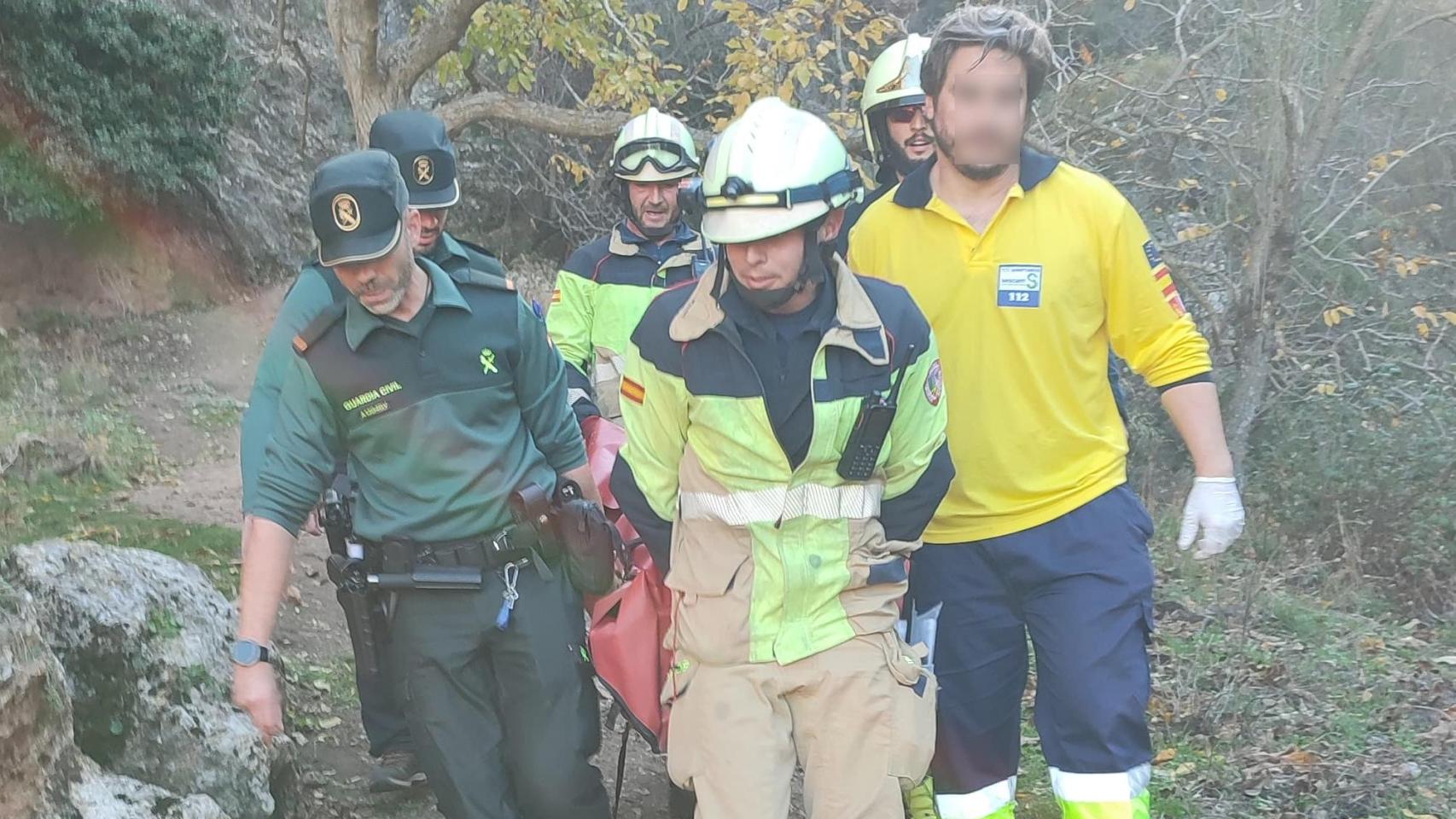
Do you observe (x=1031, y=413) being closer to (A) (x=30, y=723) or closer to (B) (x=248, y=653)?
(B) (x=248, y=653)

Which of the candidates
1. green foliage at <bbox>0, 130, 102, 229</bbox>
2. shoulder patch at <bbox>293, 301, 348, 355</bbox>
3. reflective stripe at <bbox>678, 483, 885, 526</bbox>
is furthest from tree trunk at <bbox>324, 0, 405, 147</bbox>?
green foliage at <bbox>0, 130, 102, 229</bbox>

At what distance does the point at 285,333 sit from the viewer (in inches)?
145

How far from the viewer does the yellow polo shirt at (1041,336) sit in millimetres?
3152

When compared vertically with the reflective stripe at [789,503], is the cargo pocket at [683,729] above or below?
below

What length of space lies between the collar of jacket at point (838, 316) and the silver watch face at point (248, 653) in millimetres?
1239

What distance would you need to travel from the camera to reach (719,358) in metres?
2.87

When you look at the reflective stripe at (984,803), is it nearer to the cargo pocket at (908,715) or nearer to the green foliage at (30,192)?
the cargo pocket at (908,715)

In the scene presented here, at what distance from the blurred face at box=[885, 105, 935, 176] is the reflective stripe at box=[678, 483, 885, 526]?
5.83 feet

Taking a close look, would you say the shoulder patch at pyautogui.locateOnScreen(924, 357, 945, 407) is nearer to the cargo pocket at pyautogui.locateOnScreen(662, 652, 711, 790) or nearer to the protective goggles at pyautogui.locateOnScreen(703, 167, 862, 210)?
the protective goggles at pyautogui.locateOnScreen(703, 167, 862, 210)

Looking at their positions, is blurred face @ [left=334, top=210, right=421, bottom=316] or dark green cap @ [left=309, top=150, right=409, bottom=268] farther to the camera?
blurred face @ [left=334, top=210, right=421, bottom=316]

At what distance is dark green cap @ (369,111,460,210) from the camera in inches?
164

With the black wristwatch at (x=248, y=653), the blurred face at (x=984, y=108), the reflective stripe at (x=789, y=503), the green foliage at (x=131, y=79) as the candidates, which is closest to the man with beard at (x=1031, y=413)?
the blurred face at (x=984, y=108)

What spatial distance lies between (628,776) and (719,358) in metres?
2.64

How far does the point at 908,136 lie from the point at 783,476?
1957 millimetres
